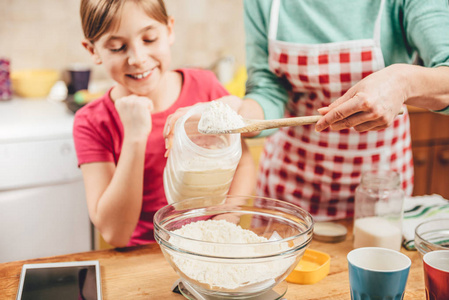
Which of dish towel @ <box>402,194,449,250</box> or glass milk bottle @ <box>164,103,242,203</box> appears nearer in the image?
glass milk bottle @ <box>164,103,242,203</box>

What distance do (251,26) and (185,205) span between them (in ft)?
2.12

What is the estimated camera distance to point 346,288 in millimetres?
897

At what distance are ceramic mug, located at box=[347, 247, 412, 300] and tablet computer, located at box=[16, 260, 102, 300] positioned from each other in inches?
17.1

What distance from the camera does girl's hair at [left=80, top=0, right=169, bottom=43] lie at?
3.64 ft

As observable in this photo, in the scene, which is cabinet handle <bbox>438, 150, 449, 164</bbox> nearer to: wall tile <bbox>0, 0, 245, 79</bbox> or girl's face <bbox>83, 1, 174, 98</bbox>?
wall tile <bbox>0, 0, 245, 79</bbox>

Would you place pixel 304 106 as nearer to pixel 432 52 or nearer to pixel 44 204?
pixel 432 52

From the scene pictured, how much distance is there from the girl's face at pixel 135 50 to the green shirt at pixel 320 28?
0.28 meters

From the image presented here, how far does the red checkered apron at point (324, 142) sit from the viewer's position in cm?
129

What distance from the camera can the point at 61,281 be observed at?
2.90ft

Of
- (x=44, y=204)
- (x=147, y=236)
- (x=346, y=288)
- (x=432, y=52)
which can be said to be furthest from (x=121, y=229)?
(x=44, y=204)

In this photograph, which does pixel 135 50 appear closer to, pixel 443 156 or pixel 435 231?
pixel 435 231

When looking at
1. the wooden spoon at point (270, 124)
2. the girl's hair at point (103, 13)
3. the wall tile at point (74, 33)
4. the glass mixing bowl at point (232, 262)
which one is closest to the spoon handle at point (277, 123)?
the wooden spoon at point (270, 124)

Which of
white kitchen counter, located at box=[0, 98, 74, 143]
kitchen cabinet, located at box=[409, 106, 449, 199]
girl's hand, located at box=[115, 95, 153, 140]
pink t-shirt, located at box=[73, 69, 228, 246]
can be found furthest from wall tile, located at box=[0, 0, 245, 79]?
girl's hand, located at box=[115, 95, 153, 140]

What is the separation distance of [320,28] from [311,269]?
671 millimetres
